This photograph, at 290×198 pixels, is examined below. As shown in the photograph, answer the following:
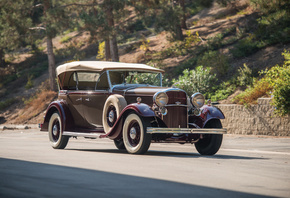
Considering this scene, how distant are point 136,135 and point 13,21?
25.3m

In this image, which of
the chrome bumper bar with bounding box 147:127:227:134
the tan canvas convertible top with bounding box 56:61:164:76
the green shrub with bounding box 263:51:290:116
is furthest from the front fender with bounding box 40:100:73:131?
the green shrub with bounding box 263:51:290:116

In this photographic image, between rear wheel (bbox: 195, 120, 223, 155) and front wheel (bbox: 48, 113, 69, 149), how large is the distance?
12.4 ft

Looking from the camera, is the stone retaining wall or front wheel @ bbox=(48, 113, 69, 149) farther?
the stone retaining wall

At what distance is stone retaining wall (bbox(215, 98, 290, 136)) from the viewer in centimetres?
1662

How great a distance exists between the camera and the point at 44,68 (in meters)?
43.0

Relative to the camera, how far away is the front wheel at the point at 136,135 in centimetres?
1009

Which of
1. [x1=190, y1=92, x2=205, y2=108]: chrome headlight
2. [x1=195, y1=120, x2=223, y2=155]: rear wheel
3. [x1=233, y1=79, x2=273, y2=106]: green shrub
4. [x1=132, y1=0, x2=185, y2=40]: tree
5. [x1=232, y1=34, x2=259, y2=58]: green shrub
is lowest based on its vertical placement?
[x1=195, y1=120, x2=223, y2=155]: rear wheel

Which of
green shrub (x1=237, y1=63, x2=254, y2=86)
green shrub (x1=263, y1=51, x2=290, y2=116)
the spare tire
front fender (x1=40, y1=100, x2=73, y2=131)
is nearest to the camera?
the spare tire

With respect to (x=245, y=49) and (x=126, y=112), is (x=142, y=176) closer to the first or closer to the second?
(x=126, y=112)

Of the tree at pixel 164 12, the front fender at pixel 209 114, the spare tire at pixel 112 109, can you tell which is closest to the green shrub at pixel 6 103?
the tree at pixel 164 12

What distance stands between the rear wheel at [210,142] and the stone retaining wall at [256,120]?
6.07 meters

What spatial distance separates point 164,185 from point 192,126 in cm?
479

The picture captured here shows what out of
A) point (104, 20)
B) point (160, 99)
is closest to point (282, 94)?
point (160, 99)

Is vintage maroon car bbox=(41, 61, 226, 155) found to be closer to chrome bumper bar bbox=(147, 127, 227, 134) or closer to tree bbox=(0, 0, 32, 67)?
chrome bumper bar bbox=(147, 127, 227, 134)
